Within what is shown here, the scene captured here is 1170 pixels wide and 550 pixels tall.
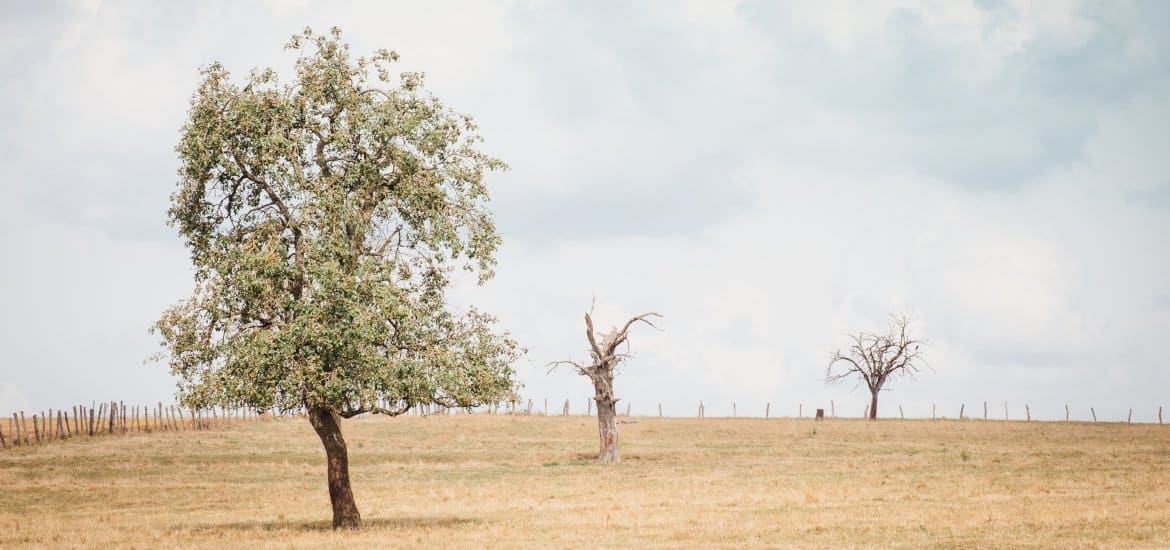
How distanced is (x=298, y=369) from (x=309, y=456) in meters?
37.0

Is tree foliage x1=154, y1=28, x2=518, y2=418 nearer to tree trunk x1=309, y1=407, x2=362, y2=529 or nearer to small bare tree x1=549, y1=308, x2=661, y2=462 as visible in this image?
tree trunk x1=309, y1=407, x2=362, y2=529

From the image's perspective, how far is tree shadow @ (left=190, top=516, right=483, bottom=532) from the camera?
108ft

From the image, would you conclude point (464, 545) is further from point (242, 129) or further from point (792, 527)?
point (242, 129)

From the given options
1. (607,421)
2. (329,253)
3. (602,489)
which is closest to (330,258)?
(329,253)

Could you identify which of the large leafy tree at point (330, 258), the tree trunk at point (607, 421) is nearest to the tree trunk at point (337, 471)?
the large leafy tree at point (330, 258)

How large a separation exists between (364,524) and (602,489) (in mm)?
12773

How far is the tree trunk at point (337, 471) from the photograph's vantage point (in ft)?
102

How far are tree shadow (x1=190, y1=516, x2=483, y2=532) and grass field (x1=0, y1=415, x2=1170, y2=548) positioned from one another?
0.14 meters

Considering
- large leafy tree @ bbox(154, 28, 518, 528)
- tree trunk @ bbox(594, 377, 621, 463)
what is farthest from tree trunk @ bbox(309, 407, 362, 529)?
tree trunk @ bbox(594, 377, 621, 463)

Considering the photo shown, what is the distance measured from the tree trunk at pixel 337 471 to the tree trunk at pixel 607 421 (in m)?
29.0

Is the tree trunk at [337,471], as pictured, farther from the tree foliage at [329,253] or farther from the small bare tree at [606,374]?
the small bare tree at [606,374]

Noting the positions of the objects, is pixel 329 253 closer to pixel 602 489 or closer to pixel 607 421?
pixel 602 489

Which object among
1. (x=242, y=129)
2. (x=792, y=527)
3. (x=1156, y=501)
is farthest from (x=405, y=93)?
(x=1156, y=501)

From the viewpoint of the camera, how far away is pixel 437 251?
Result: 104ft
